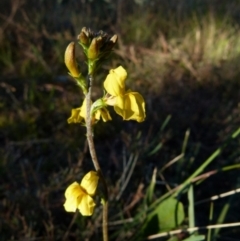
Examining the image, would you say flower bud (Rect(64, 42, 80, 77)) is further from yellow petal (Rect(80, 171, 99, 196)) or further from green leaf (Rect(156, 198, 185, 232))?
green leaf (Rect(156, 198, 185, 232))

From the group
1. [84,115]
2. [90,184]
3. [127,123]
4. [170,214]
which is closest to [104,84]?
[84,115]

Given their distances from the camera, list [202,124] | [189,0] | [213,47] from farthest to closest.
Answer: [189,0] < [213,47] < [202,124]

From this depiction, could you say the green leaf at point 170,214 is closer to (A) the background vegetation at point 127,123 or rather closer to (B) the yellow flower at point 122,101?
(A) the background vegetation at point 127,123

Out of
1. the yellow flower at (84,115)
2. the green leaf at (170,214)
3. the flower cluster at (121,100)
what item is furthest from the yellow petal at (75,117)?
the green leaf at (170,214)

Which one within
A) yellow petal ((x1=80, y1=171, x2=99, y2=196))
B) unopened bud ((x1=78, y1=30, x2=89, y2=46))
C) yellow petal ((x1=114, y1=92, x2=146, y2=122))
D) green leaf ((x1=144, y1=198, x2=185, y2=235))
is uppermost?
unopened bud ((x1=78, y1=30, x2=89, y2=46))

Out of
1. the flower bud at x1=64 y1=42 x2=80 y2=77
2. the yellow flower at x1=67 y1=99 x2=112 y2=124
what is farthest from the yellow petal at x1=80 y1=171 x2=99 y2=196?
the flower bud at x1=64 y1=42 x2=80 y2=77

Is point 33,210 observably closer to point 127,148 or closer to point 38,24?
point 127,148

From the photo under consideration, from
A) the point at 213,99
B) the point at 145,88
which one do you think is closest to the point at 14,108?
the point at 145,88
